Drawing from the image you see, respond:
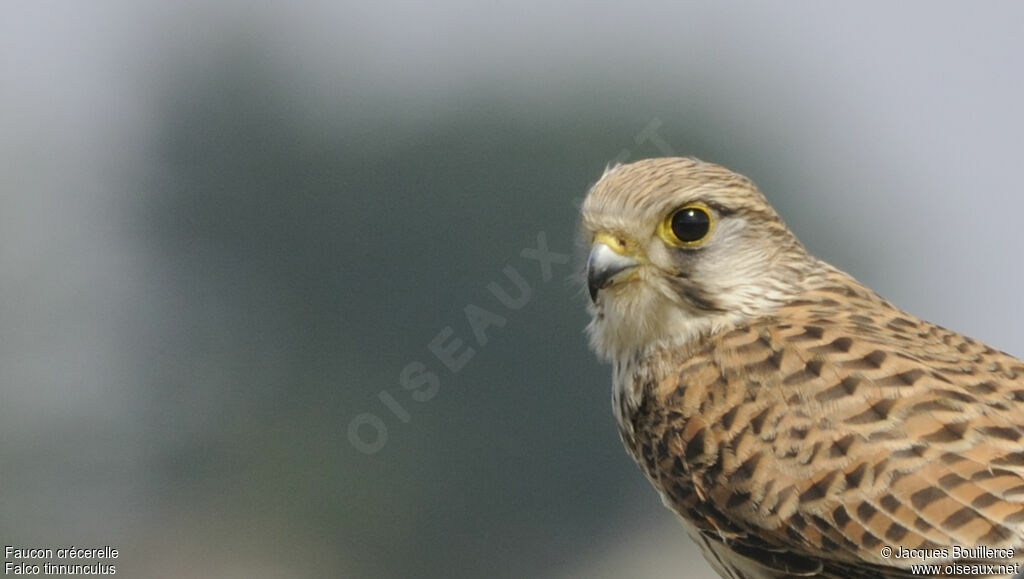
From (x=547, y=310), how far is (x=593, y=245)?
19.0 m

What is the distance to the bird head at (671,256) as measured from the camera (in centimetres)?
395

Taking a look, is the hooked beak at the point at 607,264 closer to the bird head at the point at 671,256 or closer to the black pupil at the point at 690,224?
the bird head at the point at 671,256

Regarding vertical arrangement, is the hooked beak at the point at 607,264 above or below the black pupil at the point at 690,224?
below

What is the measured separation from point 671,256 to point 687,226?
84 millimetres

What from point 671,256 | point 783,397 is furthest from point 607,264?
point 783,397

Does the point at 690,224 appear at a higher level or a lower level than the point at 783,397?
higher

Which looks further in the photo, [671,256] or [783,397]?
[671,256]

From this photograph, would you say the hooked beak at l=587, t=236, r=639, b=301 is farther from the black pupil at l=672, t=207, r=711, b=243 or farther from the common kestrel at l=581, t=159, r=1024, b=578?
the black pupil at l=672, t=207, r=711, b=243

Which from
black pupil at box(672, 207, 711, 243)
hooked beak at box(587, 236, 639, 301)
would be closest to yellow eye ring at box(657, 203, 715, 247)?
→ black pupil at box(672, 207, 711, 243)

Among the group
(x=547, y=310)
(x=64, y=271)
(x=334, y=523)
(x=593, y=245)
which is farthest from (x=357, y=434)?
(x=593, y=245)

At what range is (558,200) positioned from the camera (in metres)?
24.5

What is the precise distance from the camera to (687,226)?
3.97 metres

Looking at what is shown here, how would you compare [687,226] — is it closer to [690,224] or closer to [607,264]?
[690,224]

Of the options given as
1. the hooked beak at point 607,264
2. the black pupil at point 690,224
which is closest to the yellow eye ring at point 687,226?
the black pupil at point 690,224
